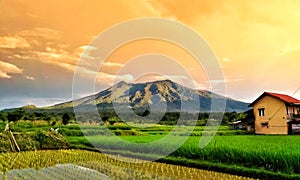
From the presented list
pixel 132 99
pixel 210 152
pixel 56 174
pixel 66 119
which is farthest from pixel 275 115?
pixel 56 174

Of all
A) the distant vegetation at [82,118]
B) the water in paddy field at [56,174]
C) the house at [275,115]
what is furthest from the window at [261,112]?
the water in paddy field at [56,174]

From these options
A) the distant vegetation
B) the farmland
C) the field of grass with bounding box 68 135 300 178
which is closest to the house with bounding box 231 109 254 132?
the distant vegetation

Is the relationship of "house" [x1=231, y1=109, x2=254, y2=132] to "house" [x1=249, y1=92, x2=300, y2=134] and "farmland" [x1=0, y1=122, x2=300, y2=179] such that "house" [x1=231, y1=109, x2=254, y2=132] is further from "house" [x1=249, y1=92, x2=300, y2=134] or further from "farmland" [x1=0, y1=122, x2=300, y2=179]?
"farmland" [x1=0, y1=122, x2=300, y2=179]

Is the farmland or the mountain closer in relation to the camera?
the farmland

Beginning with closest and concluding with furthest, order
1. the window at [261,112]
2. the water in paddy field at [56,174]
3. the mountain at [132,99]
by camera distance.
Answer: the water in paddy field at [56,174], the window at [261,112], the mountain at [132,99]

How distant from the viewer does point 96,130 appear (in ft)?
66.4

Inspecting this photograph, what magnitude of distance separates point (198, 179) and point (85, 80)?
6902mm

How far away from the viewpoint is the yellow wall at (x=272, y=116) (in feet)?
63.9

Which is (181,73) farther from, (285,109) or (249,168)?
(285,109)

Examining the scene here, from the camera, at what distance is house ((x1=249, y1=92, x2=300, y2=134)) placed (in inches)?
758

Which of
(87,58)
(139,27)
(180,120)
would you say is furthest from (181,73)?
(180,120)

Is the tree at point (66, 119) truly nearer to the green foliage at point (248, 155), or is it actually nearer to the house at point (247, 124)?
the house at point (247, 124)

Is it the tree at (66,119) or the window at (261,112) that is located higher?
the window at (261,112)

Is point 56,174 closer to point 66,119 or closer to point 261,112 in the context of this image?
point 261,112
